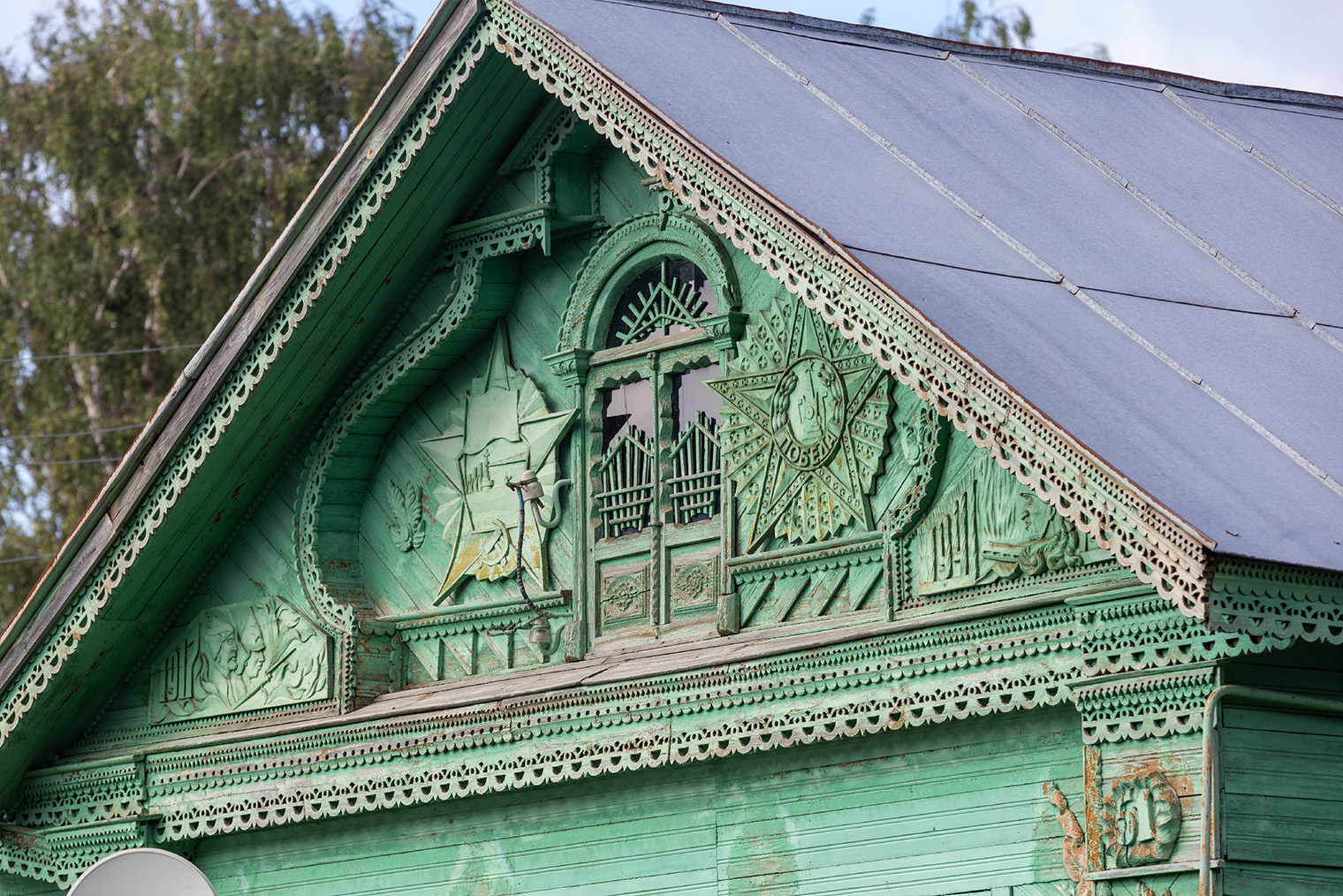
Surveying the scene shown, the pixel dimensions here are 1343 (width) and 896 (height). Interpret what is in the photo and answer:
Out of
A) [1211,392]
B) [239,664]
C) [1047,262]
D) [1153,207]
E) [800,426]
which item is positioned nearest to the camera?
[1211,392]

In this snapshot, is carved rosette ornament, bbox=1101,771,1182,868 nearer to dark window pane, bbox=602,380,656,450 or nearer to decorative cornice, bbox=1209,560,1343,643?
decorative cornice, bbox=1209,560,1343,643

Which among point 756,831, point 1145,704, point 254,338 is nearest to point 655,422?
point 756,831

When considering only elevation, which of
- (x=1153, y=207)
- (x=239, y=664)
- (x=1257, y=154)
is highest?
(x=1257, y=154)

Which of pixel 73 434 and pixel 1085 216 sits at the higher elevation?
pixel 73 434

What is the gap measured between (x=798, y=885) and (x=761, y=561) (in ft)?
4.33

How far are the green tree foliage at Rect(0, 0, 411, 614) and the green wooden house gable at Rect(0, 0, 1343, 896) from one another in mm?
14909

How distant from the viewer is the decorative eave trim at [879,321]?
6684 mm

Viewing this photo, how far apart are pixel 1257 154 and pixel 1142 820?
4647 millimetres

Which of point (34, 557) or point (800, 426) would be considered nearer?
point (800, 426)

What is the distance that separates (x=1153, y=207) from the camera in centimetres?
947

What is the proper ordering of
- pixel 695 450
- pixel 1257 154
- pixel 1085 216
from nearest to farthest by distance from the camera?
pixel 1085 216 < pixel 695 450 < pixel 1257 154

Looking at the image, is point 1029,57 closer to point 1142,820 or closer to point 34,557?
point 1142,820

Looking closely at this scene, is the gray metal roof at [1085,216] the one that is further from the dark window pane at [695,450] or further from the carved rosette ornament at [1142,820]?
the dark window pane at [695,450]

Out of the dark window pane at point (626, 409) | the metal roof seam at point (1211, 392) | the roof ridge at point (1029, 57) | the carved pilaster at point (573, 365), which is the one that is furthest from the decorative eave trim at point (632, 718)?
the roof ridge at point (1029, 57)
